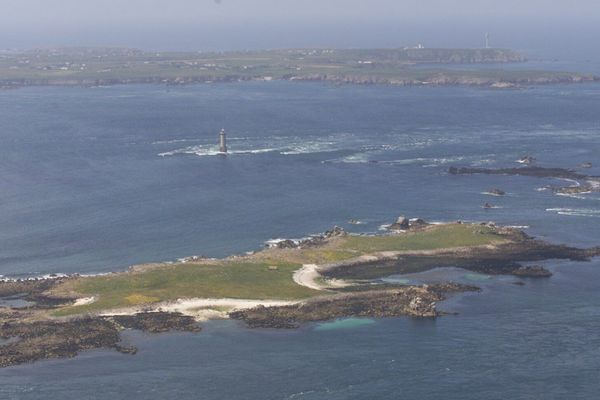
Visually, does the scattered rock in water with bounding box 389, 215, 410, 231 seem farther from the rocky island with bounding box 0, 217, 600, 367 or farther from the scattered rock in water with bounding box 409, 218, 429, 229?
the rocky island with bounding box 0, 217, 600, 367

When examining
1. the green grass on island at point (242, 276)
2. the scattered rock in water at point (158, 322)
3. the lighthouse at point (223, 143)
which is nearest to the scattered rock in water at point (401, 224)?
the green grass on island at point (242, 276)

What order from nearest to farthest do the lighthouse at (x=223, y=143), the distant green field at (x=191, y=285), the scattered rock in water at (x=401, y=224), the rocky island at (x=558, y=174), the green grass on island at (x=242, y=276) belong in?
the distant green field at (x=191, y=285) < the green grass on island at (x=242, y=276) < the scattered rock in water at (x=401, y=224) < the rocky island at (x=558, y=174) < the lighthouse at (x=223, y=143)

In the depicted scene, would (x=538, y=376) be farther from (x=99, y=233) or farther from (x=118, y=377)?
(x=99, y=233)

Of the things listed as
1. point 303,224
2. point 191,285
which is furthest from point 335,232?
point 191,285

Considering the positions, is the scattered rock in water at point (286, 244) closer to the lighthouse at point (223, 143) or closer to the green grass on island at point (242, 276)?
the green grass on island at point (242, 276)

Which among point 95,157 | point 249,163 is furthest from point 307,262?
point 95,157

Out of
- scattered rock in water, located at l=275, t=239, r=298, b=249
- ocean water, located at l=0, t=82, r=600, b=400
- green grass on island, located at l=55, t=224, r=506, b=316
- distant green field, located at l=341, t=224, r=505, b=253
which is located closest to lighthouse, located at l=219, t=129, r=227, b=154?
ocean water, located at l=0, t=82, r=600, b=400
